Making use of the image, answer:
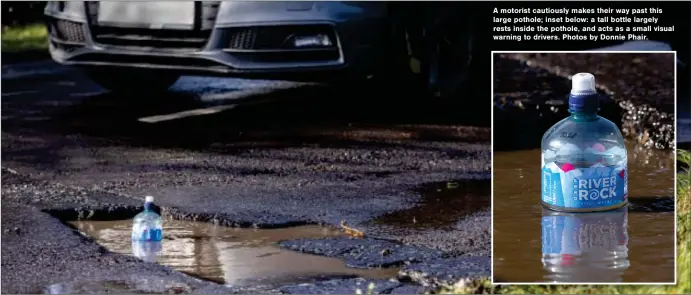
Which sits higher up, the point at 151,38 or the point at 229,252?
the point at 151,38

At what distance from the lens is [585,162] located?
5.25 m

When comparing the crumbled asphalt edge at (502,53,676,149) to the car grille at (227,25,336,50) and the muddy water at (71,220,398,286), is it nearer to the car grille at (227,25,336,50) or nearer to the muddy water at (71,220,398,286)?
the car grille at (227,25,336,50)

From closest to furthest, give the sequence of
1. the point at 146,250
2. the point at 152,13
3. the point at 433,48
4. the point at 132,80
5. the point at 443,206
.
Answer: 1. the point at 146,250
2. the point at 443,206
3. the point at 152,13
4. the point at 433,48
5. the point at 132,80

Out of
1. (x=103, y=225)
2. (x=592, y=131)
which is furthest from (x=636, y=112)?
(x=103, y=225)

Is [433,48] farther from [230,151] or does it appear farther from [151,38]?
[151,38]

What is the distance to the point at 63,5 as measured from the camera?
623 cm

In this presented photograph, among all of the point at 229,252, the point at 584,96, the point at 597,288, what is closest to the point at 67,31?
the point at 229,252

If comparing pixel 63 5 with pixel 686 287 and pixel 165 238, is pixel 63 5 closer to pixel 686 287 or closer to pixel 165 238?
pixel 165 238

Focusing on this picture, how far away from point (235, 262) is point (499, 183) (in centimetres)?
124

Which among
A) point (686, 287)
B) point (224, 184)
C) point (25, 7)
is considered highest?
point (25, 7)

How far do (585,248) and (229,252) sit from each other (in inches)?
62.2

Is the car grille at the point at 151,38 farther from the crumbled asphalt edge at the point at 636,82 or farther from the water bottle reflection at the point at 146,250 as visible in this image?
the crumbled asphalt edge at the point at 636,82

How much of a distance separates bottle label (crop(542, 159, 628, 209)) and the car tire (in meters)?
2.02

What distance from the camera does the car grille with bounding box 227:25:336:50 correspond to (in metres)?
6.07
